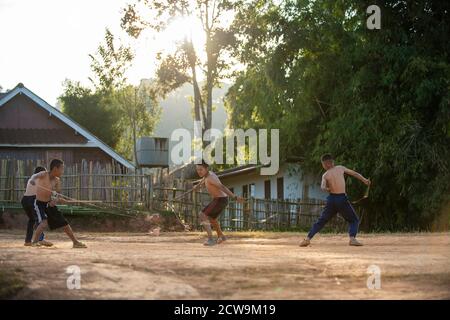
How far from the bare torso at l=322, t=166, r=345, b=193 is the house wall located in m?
20.8

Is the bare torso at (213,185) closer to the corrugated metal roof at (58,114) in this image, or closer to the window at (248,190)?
the corrugated metal roof at (58,114)

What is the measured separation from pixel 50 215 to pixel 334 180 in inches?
206

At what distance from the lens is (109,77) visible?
5150cm

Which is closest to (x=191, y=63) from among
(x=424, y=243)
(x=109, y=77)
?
(x=109, y=77)

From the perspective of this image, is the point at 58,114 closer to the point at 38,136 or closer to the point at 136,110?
the point at 38,136

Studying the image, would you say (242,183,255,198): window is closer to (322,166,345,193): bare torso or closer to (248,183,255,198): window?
(248,183,255,198): window

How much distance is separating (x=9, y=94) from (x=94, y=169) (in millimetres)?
8609

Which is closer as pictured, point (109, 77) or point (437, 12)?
point (437, 12)

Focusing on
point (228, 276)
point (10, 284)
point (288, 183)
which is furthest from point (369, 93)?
point (10, 284)

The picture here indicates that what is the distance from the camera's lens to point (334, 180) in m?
14.4

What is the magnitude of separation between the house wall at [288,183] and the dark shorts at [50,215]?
2167 cm
